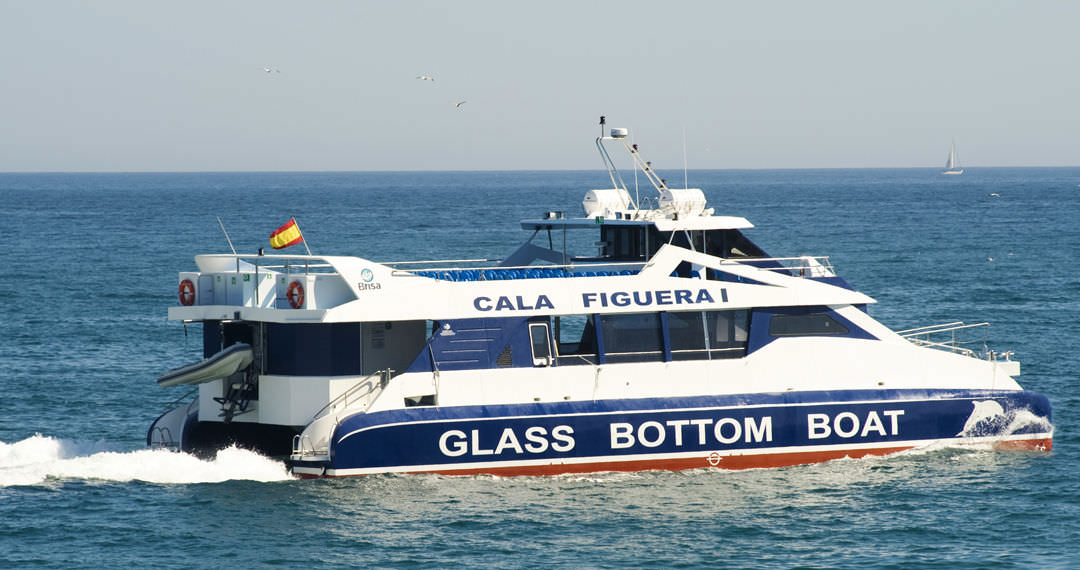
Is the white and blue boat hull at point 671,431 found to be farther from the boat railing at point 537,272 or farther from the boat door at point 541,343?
the boat railing at point 537,272

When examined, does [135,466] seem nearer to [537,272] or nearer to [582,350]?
[537,272]

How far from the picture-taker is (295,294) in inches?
818

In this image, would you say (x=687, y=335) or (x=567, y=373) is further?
(x=687, y=335)

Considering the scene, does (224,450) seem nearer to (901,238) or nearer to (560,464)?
(560,464)

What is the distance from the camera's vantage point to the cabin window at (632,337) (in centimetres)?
2191

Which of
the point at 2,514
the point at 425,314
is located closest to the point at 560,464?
the point at 425,314

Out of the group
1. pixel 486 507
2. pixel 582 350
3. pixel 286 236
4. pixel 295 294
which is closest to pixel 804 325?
pixel 582 350

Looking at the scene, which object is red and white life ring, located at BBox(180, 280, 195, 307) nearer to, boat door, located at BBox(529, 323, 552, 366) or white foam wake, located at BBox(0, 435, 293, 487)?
white foam wake, located at BBox(0, 435, 293, 487)

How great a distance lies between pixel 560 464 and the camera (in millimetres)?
21078

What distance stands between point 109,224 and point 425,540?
89.5 m

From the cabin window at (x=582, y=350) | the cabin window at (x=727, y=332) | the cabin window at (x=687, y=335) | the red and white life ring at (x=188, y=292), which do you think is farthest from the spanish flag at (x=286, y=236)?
the cabin window at (x=727, y=332)

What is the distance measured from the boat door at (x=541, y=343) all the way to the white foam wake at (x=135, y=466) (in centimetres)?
453

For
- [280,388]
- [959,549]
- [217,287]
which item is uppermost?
[217,287]

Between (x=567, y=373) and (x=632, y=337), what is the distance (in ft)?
4.44
